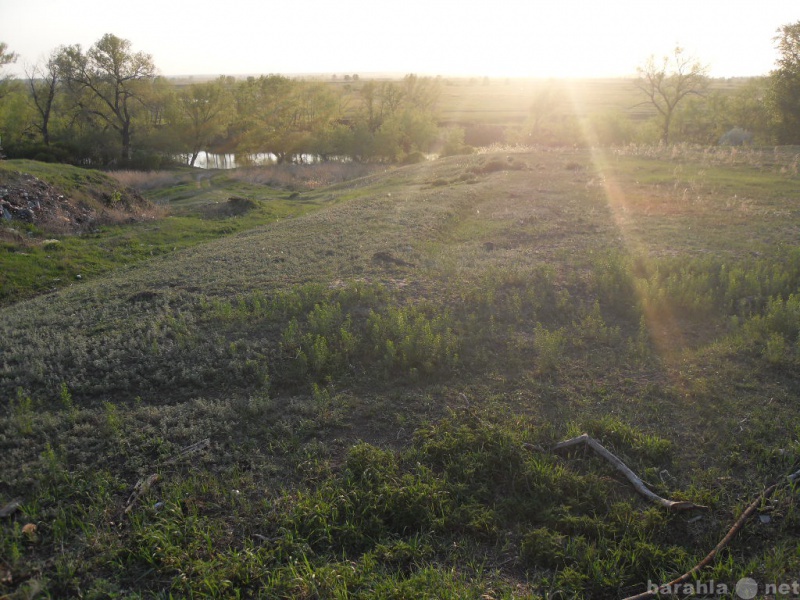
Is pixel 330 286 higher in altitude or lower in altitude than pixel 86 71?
lower

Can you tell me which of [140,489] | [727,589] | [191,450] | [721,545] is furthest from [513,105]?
[727,589]

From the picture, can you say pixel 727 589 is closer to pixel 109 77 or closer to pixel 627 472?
pixel 627 472

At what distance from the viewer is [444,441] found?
550 centimetres

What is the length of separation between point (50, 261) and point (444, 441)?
14.2 metres

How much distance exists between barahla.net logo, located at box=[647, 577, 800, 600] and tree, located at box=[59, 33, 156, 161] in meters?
56.8

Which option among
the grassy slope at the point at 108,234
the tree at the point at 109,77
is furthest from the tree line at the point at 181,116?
the grassy slope at the point at 108,234

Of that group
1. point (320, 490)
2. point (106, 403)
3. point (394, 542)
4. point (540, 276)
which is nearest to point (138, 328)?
point (106, 403)

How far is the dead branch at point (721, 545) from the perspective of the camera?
3.73 meters

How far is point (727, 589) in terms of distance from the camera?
146 inches

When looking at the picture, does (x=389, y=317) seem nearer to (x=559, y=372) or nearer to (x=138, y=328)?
(x=559, y=372)

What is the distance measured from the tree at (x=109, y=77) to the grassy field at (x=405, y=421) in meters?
48.4

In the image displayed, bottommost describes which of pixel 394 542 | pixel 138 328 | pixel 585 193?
pixel 394 542

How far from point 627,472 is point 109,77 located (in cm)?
6014

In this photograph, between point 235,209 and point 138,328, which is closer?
point 138,328
